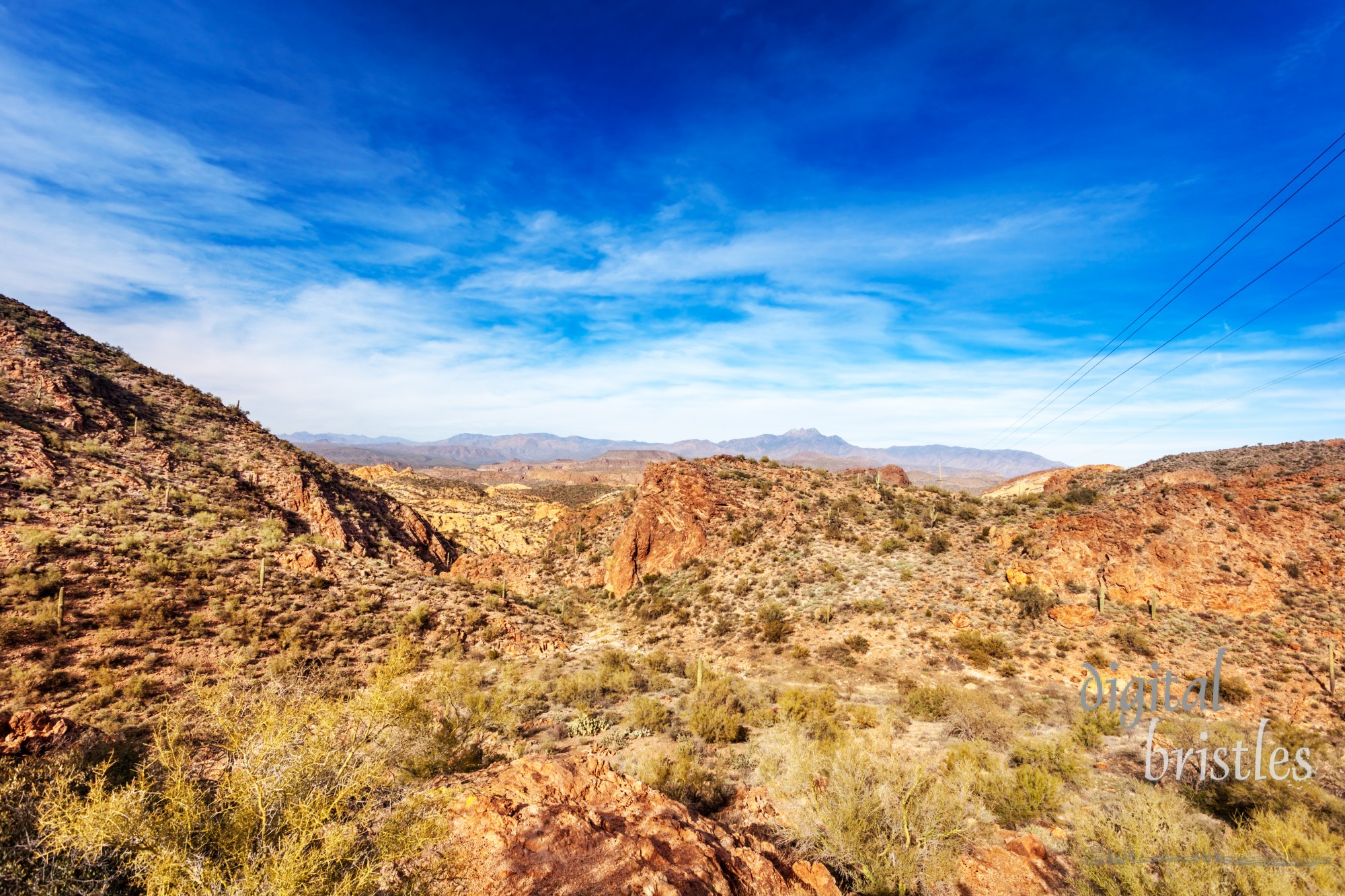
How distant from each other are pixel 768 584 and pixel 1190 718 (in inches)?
559

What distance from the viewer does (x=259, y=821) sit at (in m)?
4.77

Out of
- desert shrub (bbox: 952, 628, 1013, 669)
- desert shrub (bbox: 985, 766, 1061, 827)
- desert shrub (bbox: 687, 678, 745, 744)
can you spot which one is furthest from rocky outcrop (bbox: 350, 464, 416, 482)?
desert shrub (bbox: 985, 766, 1061, 827)

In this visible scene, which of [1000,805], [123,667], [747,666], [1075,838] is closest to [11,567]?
[123,667]

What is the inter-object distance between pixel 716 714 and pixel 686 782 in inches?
127

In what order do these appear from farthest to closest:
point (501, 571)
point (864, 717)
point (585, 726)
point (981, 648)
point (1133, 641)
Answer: point (501, 571)
point (981, 648)
point (1133, 641)
point (864, 717)
point (585, 726)

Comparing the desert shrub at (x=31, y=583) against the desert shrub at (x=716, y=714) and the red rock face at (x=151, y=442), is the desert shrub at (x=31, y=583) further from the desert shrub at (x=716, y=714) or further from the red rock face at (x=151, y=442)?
the desert shrub at (x=716, y=714)

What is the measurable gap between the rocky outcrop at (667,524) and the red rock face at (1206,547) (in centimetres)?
1590

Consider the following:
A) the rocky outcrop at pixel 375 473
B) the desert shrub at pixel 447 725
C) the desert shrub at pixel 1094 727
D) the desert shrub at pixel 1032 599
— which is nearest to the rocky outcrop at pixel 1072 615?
the desert shrub at pixel 1032 599

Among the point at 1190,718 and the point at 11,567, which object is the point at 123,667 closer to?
the point at 11,567

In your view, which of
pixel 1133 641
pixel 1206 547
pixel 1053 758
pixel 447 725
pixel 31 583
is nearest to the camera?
pixel 447 725

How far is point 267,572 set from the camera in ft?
57.0

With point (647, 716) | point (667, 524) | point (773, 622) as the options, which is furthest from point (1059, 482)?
point (647, 716)

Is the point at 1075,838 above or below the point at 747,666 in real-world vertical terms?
above

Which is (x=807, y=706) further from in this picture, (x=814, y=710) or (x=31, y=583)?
(x=31, y=583)
